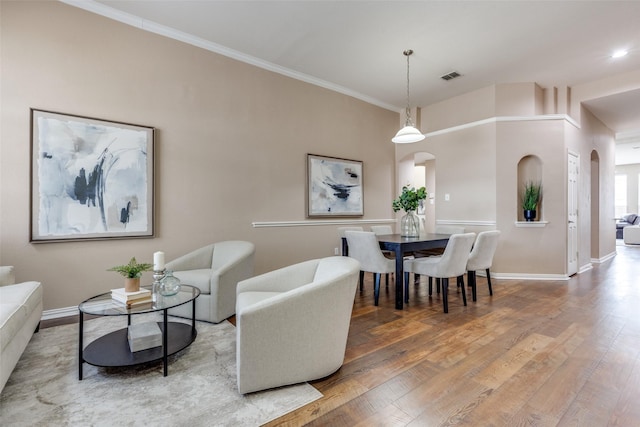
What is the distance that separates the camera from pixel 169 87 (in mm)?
3582

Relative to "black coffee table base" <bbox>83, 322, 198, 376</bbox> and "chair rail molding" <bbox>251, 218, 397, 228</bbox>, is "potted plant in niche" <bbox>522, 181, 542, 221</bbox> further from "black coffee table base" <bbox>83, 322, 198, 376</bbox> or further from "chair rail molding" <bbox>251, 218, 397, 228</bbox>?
"black coffee table base" <bbox>83, 322, 198, 376</bbox>

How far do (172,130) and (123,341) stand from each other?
2.35 m

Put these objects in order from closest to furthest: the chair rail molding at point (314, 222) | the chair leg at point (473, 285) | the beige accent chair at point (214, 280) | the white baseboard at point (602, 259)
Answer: the beige accent chair at point (214, 280) < the chair leg at point (473, 285) < the chair rail molding at point (314, 222) < the white baseboard at point (602, 259)

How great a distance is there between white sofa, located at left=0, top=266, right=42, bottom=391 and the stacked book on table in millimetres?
483

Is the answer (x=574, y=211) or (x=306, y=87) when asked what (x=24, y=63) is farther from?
(x=574, y=211)

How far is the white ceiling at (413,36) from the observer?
3.17m

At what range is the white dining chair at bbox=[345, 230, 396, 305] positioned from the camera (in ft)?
11.0

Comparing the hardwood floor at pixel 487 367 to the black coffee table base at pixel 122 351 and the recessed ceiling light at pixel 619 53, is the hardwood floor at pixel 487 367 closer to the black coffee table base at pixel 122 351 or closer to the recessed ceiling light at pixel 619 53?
the black coffee table base at pixel 122 351

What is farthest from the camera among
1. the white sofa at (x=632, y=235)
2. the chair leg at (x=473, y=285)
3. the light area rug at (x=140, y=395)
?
the white sofa at (x=632, y=235)

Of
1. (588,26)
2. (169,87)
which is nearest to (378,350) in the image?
(169,87)

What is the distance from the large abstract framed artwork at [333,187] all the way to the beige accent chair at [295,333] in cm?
296

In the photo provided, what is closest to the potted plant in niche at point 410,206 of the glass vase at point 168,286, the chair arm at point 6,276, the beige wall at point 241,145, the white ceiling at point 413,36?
the beige wall at point 241,145

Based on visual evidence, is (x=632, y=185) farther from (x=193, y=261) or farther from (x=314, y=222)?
(x=193, y=261)

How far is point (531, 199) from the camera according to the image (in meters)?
4.73
